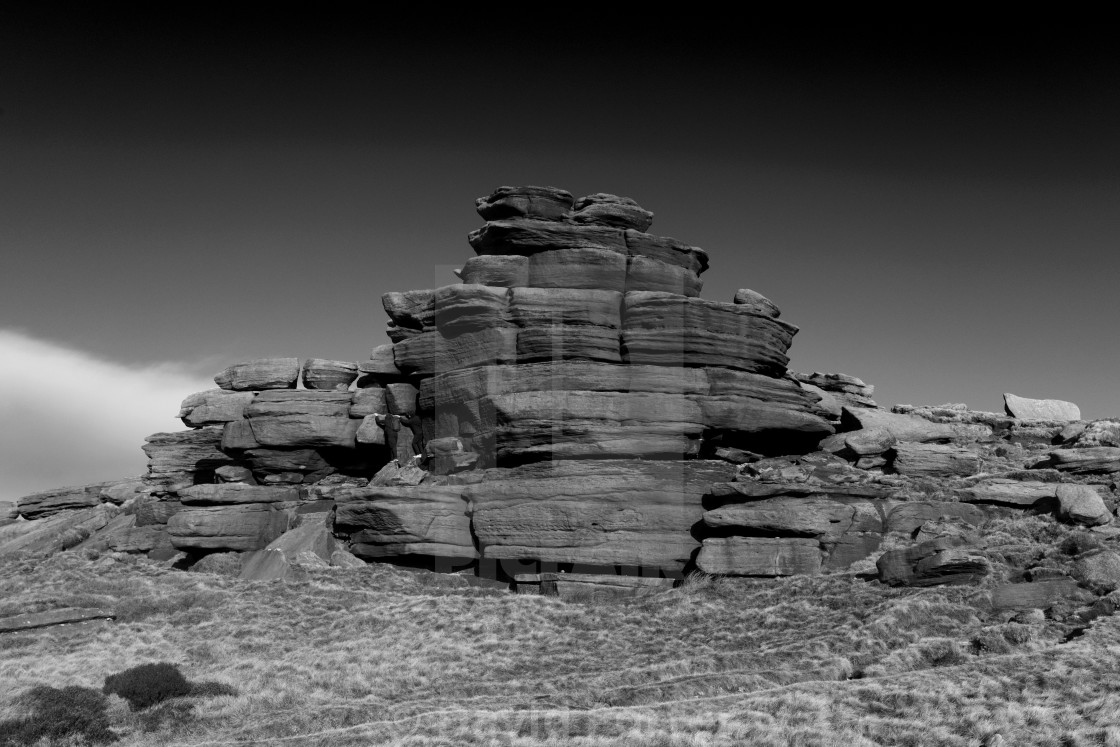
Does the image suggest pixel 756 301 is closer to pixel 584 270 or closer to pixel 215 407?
pixel 584 270

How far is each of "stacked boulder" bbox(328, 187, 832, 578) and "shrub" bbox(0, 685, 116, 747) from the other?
15.8m

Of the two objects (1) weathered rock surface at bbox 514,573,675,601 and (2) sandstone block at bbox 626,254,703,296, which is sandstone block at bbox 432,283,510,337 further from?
(1) weathered rock surface at bbox 514,573,675,601

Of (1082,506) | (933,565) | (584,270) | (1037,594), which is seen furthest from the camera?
(584,270)

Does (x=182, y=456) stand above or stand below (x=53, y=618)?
above

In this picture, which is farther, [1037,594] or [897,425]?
[897,425]

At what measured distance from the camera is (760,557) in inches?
1294

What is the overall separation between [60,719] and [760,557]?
25662mm

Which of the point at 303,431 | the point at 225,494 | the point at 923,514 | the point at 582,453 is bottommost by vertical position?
the point at 225,494

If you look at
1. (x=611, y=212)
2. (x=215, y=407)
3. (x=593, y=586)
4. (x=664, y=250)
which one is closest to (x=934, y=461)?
(x=664, y=250)

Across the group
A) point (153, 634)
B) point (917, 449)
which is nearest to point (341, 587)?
point (153, 634)

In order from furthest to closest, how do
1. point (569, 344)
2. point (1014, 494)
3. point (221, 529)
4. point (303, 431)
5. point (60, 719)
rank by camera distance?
point (303, 431), point (221, 529), point (569, 344), point (1014, 494), point (60, 719)

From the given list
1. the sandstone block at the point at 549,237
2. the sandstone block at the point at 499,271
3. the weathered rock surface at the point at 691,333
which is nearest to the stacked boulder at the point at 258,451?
the sandstone block at the point at 499,271

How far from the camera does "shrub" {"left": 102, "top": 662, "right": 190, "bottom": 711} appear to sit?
22.8m

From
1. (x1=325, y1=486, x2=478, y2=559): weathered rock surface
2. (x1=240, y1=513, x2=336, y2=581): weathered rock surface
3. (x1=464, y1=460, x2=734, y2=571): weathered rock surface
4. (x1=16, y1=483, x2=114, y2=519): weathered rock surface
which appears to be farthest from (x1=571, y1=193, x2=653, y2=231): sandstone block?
(x1=16, y1=483, x2=114, y2=519): weathered rock surface
